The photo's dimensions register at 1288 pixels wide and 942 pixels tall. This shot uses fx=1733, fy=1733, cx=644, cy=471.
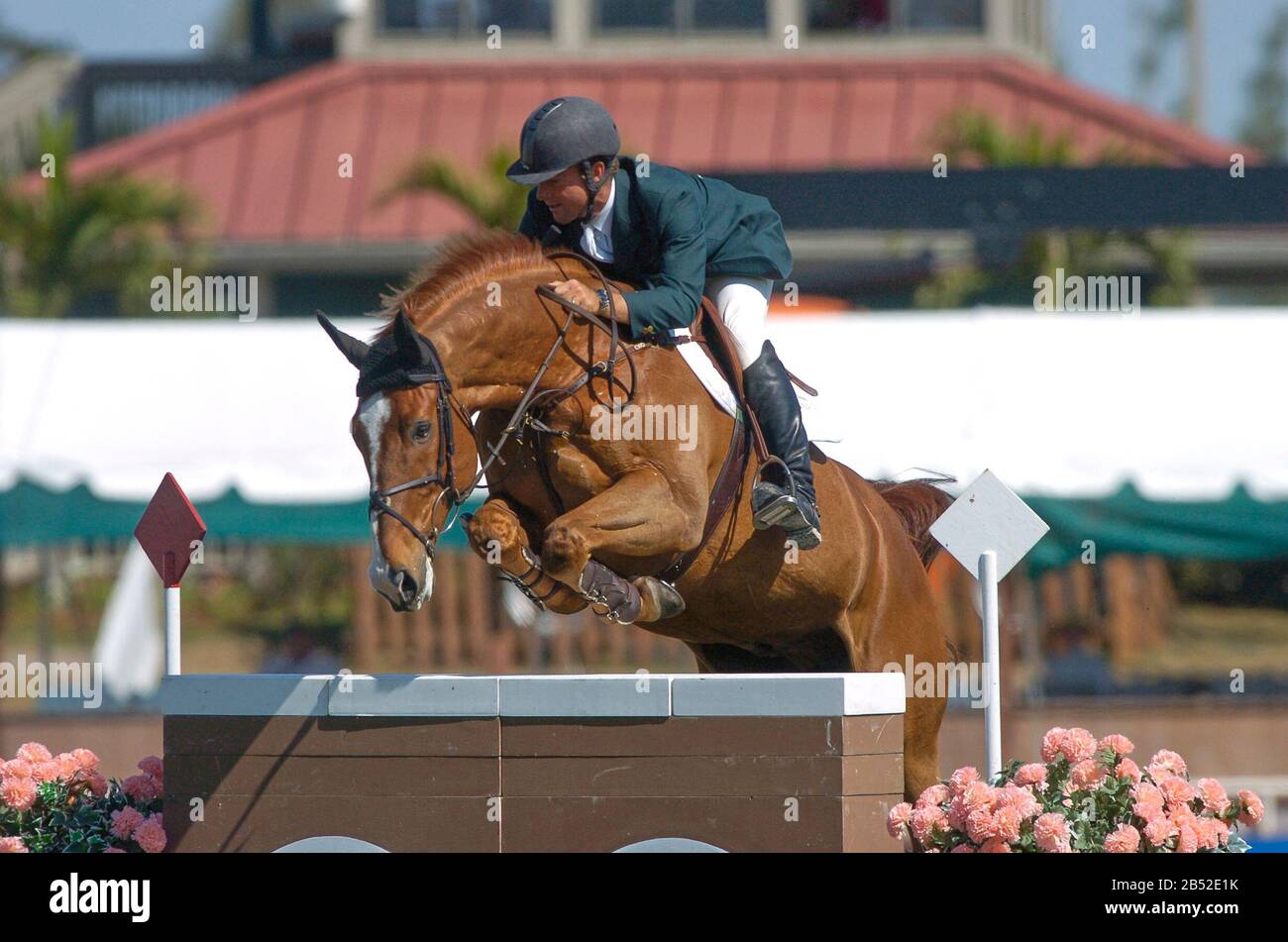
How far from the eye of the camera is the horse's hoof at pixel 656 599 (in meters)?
4.90

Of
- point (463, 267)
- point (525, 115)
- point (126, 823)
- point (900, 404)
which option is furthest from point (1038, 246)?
point (126, 823)

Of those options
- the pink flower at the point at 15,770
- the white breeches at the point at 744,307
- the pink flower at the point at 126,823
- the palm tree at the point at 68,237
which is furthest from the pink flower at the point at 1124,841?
the palm tree at the point at 68,237

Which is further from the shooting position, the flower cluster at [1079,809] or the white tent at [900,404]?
the white tent at [900,404]

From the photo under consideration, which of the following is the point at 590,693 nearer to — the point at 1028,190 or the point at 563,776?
the point at 563,776

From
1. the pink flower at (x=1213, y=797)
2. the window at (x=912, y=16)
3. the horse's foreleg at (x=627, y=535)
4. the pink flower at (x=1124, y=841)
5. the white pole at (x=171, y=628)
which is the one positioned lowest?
the pink flower at (x=1124, y=841)

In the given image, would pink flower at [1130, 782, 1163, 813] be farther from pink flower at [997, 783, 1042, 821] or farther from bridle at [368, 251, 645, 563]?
bridle at [368, 251, 645, 563]

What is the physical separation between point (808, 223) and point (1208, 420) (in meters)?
2.77

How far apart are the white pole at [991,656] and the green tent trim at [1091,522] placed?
196 inches

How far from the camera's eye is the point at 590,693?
464cm

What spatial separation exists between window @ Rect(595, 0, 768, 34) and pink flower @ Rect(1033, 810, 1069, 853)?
58.0ft

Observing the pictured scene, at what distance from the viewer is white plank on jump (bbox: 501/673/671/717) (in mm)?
4609

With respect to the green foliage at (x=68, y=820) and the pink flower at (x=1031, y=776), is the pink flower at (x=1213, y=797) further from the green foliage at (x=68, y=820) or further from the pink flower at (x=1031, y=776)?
the green foliage at (x=68, y=820)

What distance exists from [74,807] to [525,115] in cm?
1561

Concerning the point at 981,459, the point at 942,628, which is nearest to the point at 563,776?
the point at 942,628
